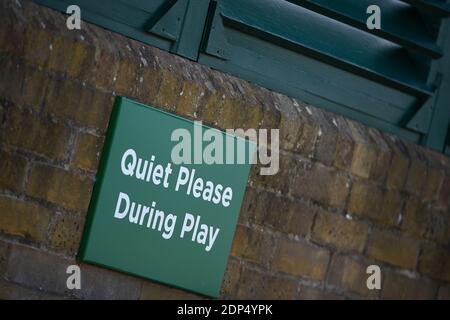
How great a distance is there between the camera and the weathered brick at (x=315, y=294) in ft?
14.3

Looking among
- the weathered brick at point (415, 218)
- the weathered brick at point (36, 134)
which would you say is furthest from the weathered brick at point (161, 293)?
the weathered brick at point (415, 218)

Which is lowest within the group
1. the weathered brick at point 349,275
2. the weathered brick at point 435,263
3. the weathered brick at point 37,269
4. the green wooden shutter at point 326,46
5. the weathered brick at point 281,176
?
the weathered brick at point 37,269

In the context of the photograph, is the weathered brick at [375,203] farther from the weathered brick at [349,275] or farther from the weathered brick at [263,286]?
the weathered brick at [263,286]

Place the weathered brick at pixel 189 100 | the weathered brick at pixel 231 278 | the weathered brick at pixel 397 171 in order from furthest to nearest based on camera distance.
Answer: the weathered brick at pixel 397 171 → the weathered brick at pixel 231 278 → the weathered brick at pixel 189 100

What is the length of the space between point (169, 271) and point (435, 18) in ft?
5.52

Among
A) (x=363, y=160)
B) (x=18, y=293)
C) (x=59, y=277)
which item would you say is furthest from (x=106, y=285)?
(x=363, y=160)

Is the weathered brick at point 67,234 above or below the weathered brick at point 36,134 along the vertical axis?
below

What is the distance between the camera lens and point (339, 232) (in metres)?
4.44

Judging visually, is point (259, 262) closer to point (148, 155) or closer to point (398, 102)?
point (148, 155)

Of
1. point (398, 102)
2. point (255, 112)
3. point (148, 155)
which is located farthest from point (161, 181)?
point (398, 102)

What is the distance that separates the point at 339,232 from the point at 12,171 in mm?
1474

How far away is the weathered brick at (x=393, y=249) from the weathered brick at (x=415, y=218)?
4 centimetres

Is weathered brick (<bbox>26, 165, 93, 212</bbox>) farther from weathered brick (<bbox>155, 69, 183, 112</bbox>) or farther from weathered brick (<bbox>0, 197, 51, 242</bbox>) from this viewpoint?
weathered brick (<bbox>155, 69, 183, 112</bbox>)

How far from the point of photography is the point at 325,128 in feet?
14.3
